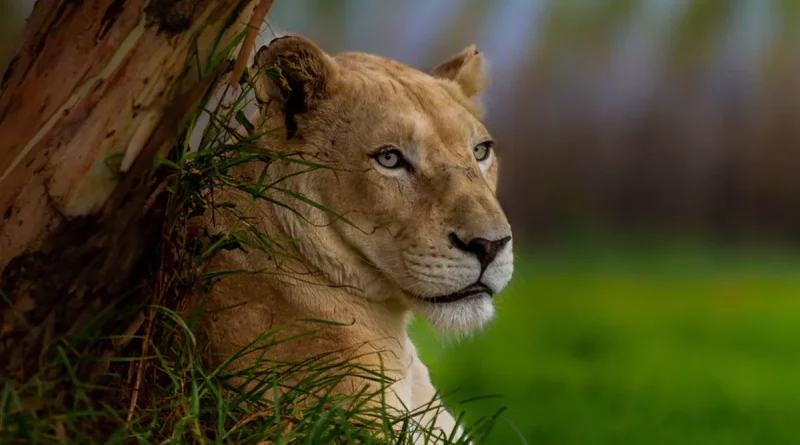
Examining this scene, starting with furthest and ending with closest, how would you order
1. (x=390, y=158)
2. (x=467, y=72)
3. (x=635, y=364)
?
(x=635, y=364) → (x=467, y=72) → (x=390, y=158)

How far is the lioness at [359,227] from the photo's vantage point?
248cm

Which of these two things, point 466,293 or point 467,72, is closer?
point 466,293

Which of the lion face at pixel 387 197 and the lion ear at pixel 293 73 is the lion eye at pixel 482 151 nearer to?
the lion face at pixel 387 197

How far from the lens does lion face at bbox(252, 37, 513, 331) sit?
2.49 m

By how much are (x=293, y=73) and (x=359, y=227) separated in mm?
390

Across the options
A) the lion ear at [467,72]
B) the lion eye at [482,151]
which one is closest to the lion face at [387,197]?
the lion eye at [482,151]

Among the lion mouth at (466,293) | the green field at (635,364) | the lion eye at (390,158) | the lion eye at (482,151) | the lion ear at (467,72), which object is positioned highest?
the lion ear at (467,72)

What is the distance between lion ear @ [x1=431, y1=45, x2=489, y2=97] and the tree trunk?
3.94ft

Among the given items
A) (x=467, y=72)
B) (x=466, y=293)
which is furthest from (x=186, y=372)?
(x=467, y=72)

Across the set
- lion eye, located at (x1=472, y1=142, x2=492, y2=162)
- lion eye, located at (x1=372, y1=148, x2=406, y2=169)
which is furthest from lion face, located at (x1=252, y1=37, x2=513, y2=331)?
lion eye, located at (x1=472, y1=142, x2=492, y2=162)

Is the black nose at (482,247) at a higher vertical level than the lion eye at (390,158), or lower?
Answer: lower

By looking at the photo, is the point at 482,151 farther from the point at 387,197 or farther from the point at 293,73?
the point at 293,73

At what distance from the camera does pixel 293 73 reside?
2545 millimetres

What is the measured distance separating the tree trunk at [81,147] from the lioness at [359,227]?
46 cm
